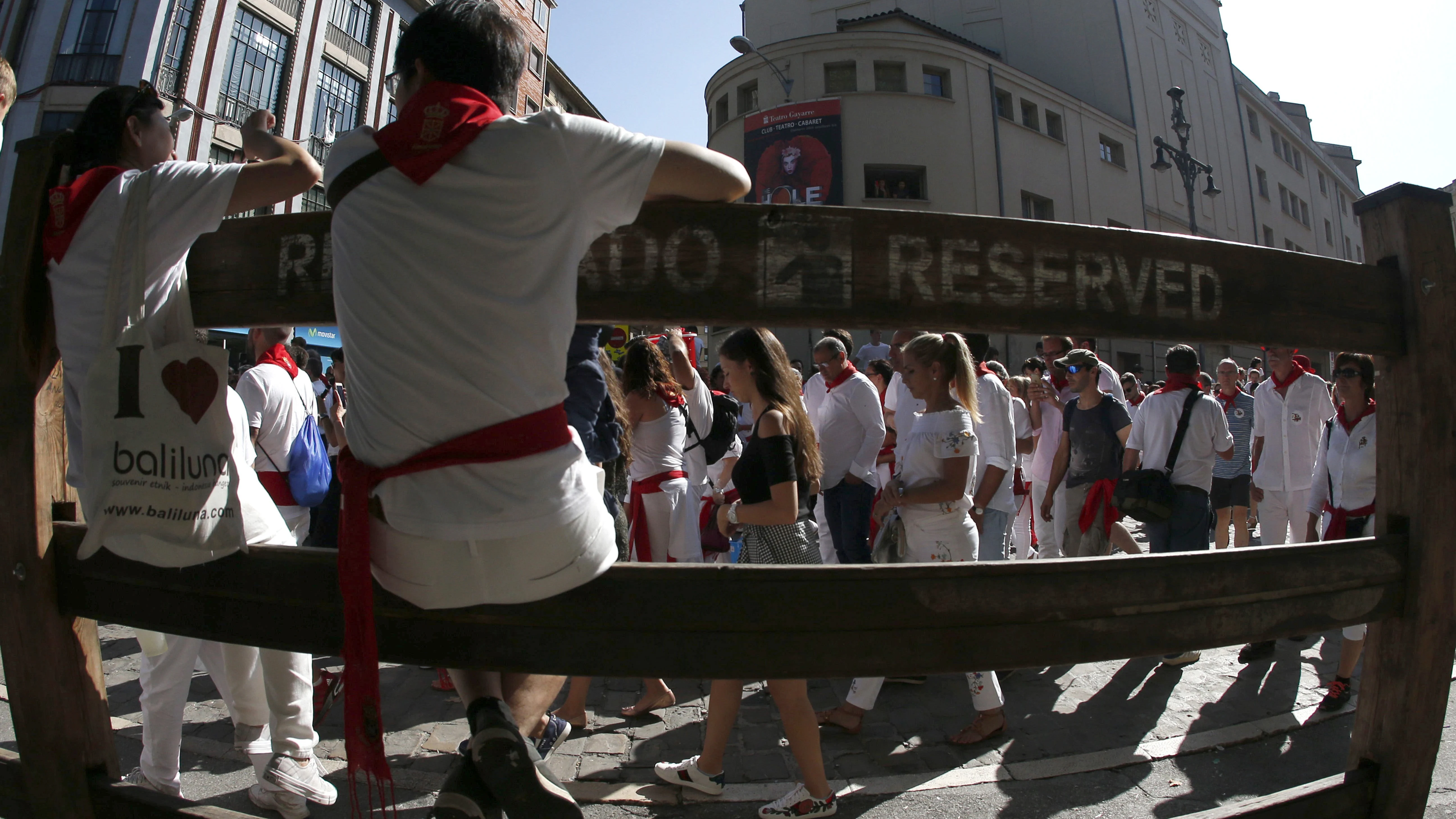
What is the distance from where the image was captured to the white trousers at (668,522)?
17.1ft

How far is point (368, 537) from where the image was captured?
4.55ft

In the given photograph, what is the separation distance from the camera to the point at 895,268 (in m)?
1.47

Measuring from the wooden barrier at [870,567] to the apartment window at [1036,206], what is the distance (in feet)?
91.8

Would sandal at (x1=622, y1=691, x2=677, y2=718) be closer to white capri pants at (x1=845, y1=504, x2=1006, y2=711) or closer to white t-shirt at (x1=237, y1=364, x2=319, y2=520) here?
white capri pants at (x1=845, y1=504, x2=1006, y2=711)

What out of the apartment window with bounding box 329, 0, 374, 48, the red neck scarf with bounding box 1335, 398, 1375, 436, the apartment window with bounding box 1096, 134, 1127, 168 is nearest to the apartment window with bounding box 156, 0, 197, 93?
the apartment window with bounding box 329, 0, 374, 48

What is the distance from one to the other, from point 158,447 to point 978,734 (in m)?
3.60

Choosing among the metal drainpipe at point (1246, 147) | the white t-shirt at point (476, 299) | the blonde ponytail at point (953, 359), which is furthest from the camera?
the metal drainpipe at point (1246, 147)

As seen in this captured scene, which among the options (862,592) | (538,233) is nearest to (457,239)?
(538,233)

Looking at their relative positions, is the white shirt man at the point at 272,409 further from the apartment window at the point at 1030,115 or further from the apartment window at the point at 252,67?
the apartment window at the point at 1030,115

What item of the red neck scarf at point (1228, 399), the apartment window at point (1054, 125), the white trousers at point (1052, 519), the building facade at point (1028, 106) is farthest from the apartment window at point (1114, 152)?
the white trousers at point (1052, 519)

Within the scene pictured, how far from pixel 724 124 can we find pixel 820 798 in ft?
92.6

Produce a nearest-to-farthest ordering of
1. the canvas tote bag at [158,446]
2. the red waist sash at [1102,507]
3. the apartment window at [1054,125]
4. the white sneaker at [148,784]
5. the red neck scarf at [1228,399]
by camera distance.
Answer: the canvas tote bag at [158,446] → the white sneaker at [148,784] → the red waist sash at [1102,507] → the red neck scarf at [1228,399] → the apartment window at [1054,125]

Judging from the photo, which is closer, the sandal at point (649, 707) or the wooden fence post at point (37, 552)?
the wooden fence post at point (37, 552)

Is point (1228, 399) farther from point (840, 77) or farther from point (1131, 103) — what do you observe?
point (1131, 103)
